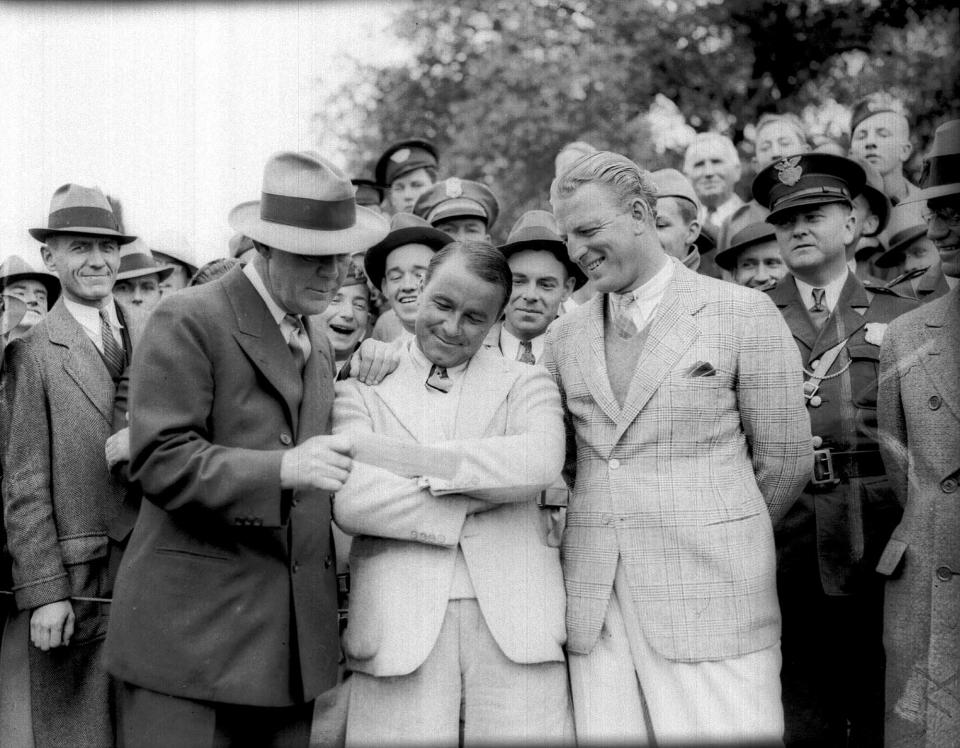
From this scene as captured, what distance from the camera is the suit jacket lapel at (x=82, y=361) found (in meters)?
4.27

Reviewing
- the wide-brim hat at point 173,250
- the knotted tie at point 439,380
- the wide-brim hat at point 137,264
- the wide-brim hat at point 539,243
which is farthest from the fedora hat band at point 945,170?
the wide-brim hat at point 173,250

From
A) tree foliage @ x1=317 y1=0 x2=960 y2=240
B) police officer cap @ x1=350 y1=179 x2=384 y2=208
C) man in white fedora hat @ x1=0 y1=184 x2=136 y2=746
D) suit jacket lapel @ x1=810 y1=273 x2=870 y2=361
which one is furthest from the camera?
tree foliage @ x1=317 y1=0 x2=960 y2=240

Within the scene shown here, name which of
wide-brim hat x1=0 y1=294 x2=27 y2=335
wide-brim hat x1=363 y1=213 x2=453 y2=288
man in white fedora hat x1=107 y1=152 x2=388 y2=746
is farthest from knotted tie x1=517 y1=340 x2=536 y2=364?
wide-brim hat x1=0 y1=294 x2=27 y2=335

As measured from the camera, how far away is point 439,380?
366 cm

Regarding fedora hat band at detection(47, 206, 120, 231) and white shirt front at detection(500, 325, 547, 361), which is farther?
white shirt front at detection(500, 325, 547, 361)

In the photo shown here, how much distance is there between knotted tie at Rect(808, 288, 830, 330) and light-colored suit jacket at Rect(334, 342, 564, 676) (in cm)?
185

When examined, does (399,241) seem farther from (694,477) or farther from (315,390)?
(694,477)

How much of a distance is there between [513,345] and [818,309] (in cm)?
153

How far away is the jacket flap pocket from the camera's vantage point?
409 centimetres

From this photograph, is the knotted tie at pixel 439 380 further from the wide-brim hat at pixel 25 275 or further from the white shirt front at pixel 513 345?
the wide-brim hat at pixel 25 275

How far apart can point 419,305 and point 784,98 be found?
15.0 metres

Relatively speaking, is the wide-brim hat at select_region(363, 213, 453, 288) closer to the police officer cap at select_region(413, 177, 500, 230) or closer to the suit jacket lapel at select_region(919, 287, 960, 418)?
the police officer cap at select_region(413, 177, 500, 230)

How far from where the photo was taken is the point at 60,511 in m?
4.11

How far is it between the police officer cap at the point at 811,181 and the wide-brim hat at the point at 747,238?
24.8 inches
